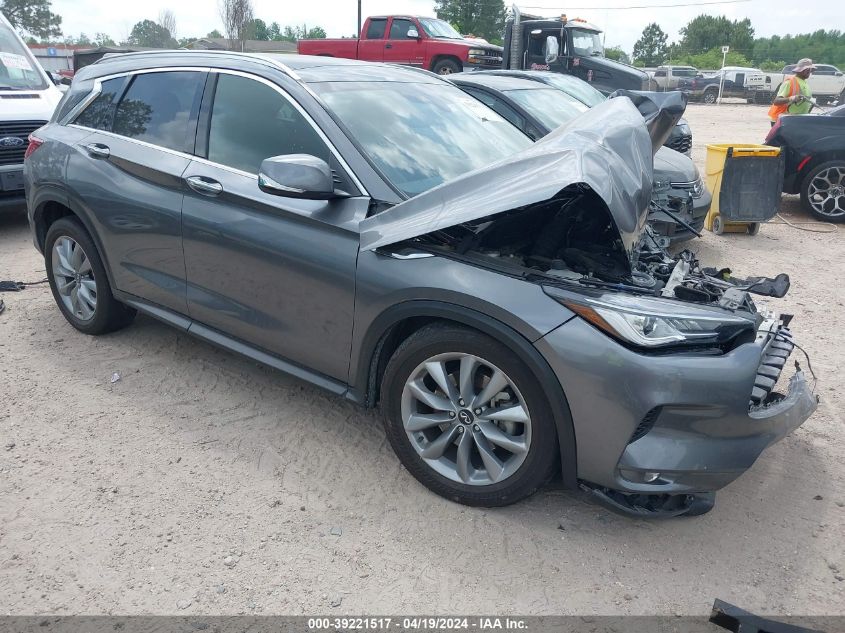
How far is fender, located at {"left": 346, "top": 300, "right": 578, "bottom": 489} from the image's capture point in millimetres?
2631

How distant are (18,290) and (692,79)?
132 ft

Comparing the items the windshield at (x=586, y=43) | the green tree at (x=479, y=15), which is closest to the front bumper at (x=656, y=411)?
the windshield at (x=586, y=43)

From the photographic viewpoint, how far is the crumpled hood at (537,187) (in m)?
2.67

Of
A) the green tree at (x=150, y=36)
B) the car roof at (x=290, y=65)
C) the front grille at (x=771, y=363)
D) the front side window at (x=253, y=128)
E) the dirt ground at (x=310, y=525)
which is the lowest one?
the dirt ground at (x=310, y=525)

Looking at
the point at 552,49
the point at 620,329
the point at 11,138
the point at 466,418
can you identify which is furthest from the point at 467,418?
the point at 552,49

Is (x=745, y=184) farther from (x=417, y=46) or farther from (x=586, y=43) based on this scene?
(x=417, y=46)

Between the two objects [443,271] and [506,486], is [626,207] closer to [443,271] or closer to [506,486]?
[443,271]

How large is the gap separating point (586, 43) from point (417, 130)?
15.2 metres

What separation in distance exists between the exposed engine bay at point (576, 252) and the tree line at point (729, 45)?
6358 cm

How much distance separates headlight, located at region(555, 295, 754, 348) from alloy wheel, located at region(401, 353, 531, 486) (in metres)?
0.43

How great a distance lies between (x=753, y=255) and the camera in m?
7.25

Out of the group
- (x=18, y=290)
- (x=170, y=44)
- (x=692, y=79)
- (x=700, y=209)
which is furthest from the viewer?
(x=170, y=44)

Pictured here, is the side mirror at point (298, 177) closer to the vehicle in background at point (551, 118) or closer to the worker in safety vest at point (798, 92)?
the vehicle in background at point (551, 118)

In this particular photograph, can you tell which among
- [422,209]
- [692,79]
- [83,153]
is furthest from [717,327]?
[692,79]
